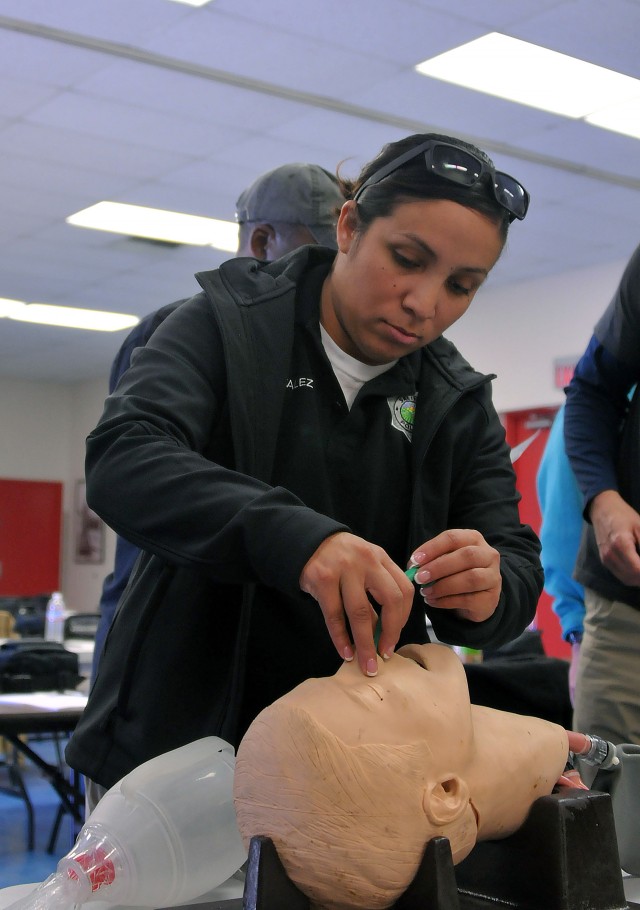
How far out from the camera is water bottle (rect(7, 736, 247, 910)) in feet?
3.77

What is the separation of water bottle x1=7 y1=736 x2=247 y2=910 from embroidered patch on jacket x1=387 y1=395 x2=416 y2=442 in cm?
46

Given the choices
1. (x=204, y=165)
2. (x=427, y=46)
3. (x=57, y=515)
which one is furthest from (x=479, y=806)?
(x=57, y=515)

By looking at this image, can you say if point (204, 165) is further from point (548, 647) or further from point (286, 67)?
point (548, 647)

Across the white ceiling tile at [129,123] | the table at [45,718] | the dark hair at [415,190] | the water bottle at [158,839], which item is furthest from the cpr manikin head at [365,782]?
the white ceiling tile at [129,123]

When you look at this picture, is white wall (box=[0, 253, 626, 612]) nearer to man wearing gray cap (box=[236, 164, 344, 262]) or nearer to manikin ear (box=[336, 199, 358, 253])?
man wearing gray cap (box=[236, 164, 344, 262])

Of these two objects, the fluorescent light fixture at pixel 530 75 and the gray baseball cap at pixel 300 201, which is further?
the fluorescent light fixture at pixel 530 75

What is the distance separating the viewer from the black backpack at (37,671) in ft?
13.3

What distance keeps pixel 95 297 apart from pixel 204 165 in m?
3.32

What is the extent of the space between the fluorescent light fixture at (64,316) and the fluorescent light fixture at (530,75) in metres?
5.40

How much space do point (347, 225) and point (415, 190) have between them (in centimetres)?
14

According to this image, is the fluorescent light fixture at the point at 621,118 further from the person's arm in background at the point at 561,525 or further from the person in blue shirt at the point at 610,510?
the person in blue shirt at the point at 610,510

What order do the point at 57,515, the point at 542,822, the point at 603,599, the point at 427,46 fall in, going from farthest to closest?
the point at 57,515 → the point at 427,46 → the point at 603,599 → the point at 542,822

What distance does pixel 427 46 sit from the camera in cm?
460

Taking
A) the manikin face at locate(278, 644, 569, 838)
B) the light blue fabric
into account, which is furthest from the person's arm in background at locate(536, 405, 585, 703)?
the manikin face at locate(278, 644, 569, 838)
